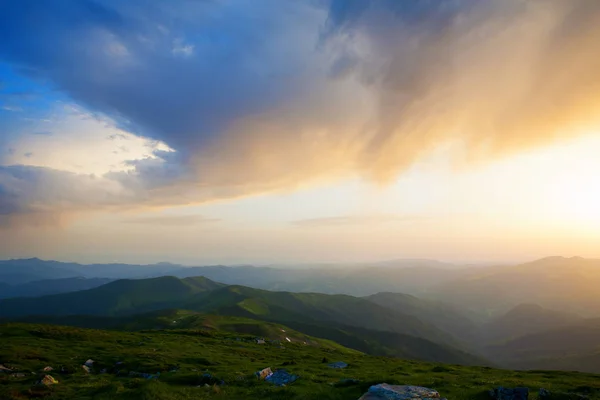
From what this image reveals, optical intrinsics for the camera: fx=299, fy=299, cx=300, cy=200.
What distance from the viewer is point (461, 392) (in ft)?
80.9

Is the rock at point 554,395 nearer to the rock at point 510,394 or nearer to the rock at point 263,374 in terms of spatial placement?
the rock at point 510,394

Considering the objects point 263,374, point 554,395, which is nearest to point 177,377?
point 263,374

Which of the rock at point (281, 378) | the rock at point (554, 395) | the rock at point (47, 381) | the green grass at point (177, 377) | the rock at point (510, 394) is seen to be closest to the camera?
the rock at point (510, 394)

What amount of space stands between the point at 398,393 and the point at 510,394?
8707 mm

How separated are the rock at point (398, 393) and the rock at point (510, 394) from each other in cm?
429

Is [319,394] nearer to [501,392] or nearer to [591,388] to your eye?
[501,392]

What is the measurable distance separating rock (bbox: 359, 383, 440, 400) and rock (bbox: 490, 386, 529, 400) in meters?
4.29

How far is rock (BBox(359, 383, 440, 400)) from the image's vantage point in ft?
68.6

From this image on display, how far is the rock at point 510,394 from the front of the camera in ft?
69.2

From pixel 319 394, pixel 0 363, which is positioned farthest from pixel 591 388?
pixel 0 363

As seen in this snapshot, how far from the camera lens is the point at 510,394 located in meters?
22.2

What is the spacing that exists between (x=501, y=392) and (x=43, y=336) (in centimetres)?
8584

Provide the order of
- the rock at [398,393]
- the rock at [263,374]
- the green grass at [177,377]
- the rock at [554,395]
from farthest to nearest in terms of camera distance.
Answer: the rock at [263,374] → the green grass at [177,377] → the rock at [554,395] → the rock at [398,393]

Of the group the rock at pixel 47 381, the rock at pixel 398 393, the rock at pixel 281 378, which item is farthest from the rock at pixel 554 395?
the rock at pixel 47 381
